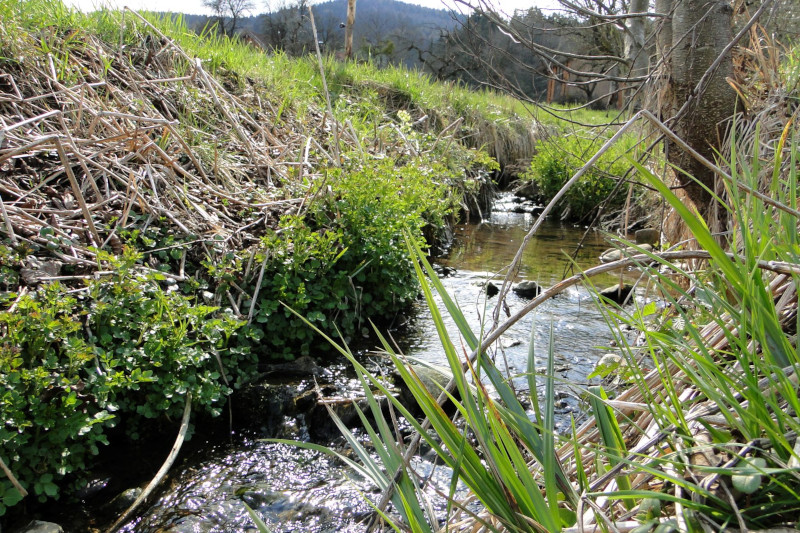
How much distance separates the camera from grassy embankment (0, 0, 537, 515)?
2.41 m

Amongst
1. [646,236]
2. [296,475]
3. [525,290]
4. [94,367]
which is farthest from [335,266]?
[646,236]

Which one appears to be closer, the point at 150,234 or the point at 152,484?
the point at 152,484

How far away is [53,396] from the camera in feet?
7.76

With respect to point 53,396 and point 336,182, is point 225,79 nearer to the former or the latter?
point 336,182

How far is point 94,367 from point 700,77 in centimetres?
323

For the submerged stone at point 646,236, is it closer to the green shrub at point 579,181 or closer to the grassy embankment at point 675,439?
the green shrub at point 579,181

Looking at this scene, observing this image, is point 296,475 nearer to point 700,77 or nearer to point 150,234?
point 150,234

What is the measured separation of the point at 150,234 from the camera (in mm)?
3490

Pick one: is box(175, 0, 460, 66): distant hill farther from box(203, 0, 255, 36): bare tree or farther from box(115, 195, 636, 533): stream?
box(115, 195, 636, 533): stream

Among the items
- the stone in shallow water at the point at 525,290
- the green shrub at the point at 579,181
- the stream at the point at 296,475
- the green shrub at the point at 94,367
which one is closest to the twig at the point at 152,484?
the stream at the point at 296,475

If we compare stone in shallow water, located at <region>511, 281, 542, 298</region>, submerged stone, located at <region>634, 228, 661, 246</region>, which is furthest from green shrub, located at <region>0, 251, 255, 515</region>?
submerged stone, located at <region>634, 228, 661, 246</region>

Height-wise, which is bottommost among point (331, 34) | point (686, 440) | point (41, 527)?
point (41, 527)

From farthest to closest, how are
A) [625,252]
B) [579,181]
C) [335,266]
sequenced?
1. [579,181]
2. [335,266]
3. [625,252]

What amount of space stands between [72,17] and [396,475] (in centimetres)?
602
